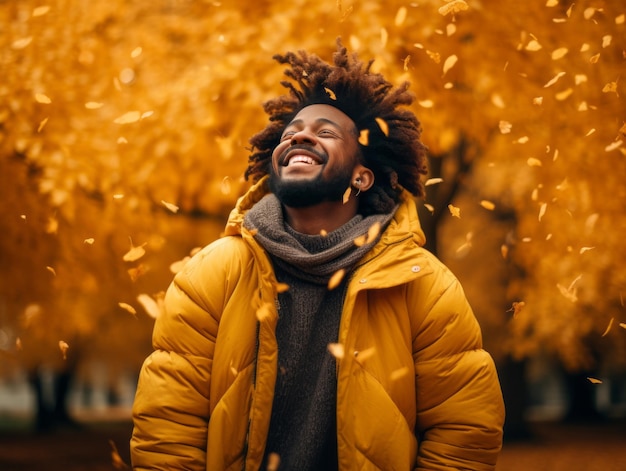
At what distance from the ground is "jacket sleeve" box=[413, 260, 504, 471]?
786 centimetres

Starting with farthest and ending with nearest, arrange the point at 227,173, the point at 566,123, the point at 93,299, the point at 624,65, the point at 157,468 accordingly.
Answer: the point at 93,299
the point at 227,173
the point at 566,123
the point at 624,65
the point at 157,468

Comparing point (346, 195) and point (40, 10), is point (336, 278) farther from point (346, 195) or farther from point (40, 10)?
point (40, 10)

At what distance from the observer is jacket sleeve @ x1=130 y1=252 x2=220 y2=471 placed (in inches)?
114

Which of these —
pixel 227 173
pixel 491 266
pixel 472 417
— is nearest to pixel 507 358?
pixel 491 266

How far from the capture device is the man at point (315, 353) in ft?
9.52

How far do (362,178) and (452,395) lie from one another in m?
1.11

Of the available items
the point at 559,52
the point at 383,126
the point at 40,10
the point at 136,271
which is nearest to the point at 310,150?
the point at 383,126

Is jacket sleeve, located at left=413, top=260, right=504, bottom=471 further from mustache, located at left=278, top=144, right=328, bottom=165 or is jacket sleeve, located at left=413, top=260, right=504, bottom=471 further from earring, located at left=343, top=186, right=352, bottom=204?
mustache, located at left=278, top=144, right=328, bottom=165

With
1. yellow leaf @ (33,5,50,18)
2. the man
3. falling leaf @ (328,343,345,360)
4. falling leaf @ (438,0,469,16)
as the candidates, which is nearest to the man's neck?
the man

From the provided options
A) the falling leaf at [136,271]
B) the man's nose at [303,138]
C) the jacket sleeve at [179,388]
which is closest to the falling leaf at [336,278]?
the jacket sleeve at [179,388]

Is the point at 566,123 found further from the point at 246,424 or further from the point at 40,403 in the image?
the point at 40,403

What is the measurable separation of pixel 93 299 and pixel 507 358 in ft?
28.7

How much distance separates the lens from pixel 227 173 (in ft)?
25.2

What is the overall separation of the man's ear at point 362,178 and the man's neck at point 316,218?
151 mm
